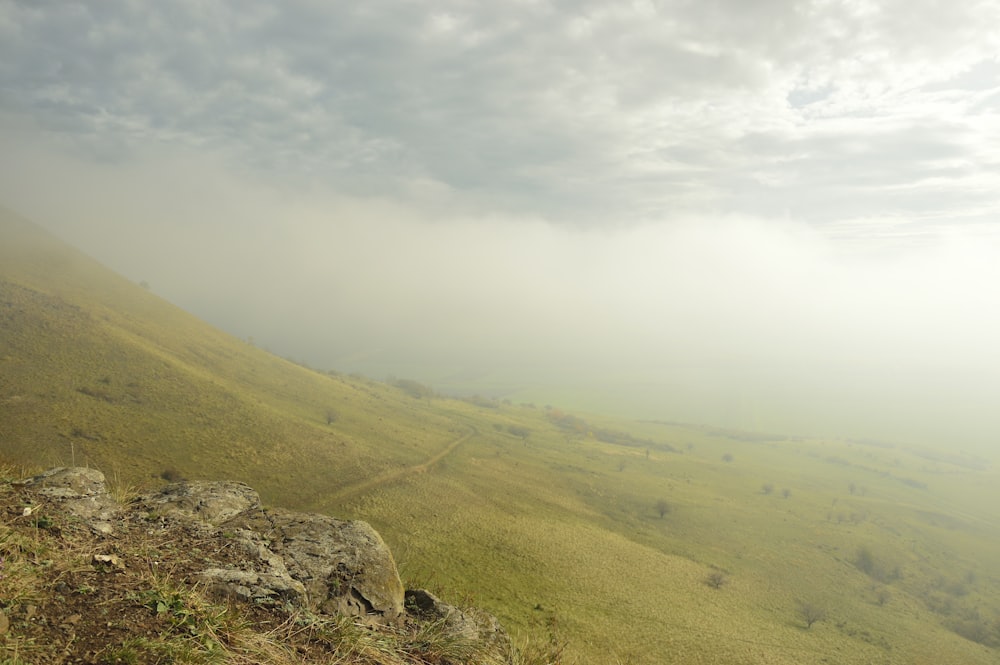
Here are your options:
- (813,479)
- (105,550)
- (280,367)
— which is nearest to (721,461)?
(813,479)

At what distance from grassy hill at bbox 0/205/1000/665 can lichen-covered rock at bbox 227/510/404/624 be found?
2.16 metres

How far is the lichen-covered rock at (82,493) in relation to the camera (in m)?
9.23

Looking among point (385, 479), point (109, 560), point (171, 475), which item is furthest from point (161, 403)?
point (109, 560)

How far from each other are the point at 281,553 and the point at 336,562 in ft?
4.37

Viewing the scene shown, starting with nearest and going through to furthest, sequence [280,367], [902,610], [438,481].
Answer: [902,610] → [438,481] → [280,367]

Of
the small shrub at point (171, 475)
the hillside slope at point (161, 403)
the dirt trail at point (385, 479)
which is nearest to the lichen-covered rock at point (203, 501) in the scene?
the hillside slope at point (161, 403)

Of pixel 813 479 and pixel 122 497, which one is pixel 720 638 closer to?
pixel 122 497

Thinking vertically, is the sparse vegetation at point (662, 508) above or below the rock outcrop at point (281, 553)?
below

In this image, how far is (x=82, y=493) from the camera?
10.3 metres

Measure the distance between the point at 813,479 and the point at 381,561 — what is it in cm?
18546

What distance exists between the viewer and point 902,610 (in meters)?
69.8

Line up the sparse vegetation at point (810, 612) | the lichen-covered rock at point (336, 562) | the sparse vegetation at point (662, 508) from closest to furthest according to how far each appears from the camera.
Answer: the lichen-covered rock at point (336, 562), the sparse vegetation at point (810, 612), the sparse vegetation at point (662, 508)

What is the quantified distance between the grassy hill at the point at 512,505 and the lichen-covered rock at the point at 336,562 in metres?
2.16

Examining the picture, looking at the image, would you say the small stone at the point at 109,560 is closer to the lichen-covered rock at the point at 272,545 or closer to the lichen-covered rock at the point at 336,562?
the lichen-covered rock at the point at 272,545
